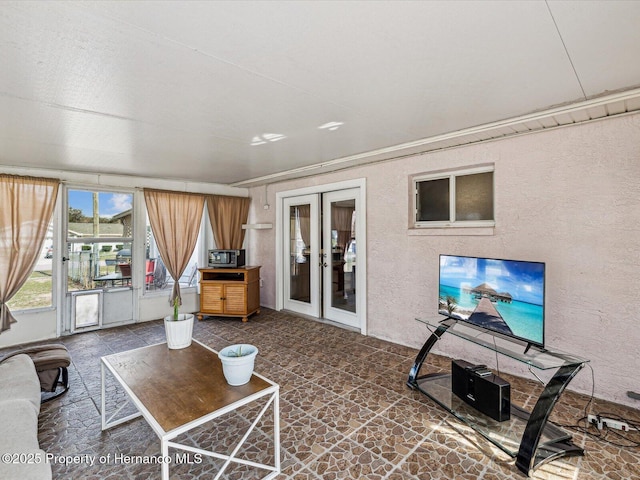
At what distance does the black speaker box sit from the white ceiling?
203cm

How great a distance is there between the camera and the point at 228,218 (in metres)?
5.93

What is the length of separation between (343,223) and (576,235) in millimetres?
2744

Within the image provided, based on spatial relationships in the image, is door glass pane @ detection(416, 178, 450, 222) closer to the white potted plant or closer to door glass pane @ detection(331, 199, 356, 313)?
door glass pane @ detection(331, 199, 356, 313)

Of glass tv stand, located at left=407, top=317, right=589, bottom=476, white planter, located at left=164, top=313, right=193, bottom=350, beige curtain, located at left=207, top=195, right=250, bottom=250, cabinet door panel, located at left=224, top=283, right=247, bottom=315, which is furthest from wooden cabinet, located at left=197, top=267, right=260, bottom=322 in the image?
glass tv stand, located at left=407, top=317, right=589, bottom=476

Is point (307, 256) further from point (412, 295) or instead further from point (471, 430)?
point (471, 430)

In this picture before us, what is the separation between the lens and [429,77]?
195 centimetres

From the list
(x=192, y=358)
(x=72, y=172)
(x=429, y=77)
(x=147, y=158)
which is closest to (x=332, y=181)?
(x=147, y=158)

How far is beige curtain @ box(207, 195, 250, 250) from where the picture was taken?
576 centimetres

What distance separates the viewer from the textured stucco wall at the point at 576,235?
2434 millimetres

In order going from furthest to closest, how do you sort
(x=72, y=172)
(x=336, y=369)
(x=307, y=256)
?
(x=307, y=256) < (x=72, y=172) < (x=336, y=369)

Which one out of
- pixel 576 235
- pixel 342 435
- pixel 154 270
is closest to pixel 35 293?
pixel 154 270

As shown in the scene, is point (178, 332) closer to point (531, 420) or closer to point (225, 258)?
point (531, 420)

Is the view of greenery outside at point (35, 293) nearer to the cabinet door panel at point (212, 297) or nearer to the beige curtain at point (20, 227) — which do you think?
the beige curtain at point (20, 227)

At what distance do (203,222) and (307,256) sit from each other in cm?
214
